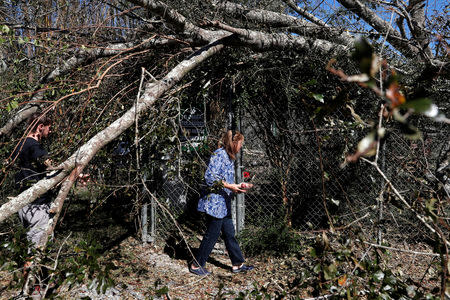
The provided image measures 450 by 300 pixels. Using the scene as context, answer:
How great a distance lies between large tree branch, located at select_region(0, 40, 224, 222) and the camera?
216 cm

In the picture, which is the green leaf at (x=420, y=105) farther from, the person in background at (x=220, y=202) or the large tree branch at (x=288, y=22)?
the large tree branch at (x=288, y=22)

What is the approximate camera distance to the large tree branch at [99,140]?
7.10 feet

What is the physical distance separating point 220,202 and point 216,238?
18.4 inches

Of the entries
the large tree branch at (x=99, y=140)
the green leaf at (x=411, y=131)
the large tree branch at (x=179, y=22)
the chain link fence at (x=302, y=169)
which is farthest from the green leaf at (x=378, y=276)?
the chain link fence at (x=302, y=169)

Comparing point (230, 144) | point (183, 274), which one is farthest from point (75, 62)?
point (183, 274)

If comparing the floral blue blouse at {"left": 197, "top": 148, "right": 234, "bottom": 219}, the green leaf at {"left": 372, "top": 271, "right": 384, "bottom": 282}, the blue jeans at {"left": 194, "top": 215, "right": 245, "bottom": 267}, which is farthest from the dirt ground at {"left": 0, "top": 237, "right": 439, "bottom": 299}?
the green leaf at {"left": 372, "top": 271, "right": 384, "bottom": 282}

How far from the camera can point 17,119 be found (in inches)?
155

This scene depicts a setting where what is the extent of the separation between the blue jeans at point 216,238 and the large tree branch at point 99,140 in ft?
6.23

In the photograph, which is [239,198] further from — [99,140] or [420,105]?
[420,105]

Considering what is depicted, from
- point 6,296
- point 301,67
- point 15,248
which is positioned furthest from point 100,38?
point 15,248

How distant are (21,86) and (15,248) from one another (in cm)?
310

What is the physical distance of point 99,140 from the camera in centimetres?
247

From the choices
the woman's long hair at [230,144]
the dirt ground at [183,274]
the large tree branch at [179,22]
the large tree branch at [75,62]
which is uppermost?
the large tree branch at [179,22]

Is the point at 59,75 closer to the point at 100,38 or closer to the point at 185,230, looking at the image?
the point at 100,38
